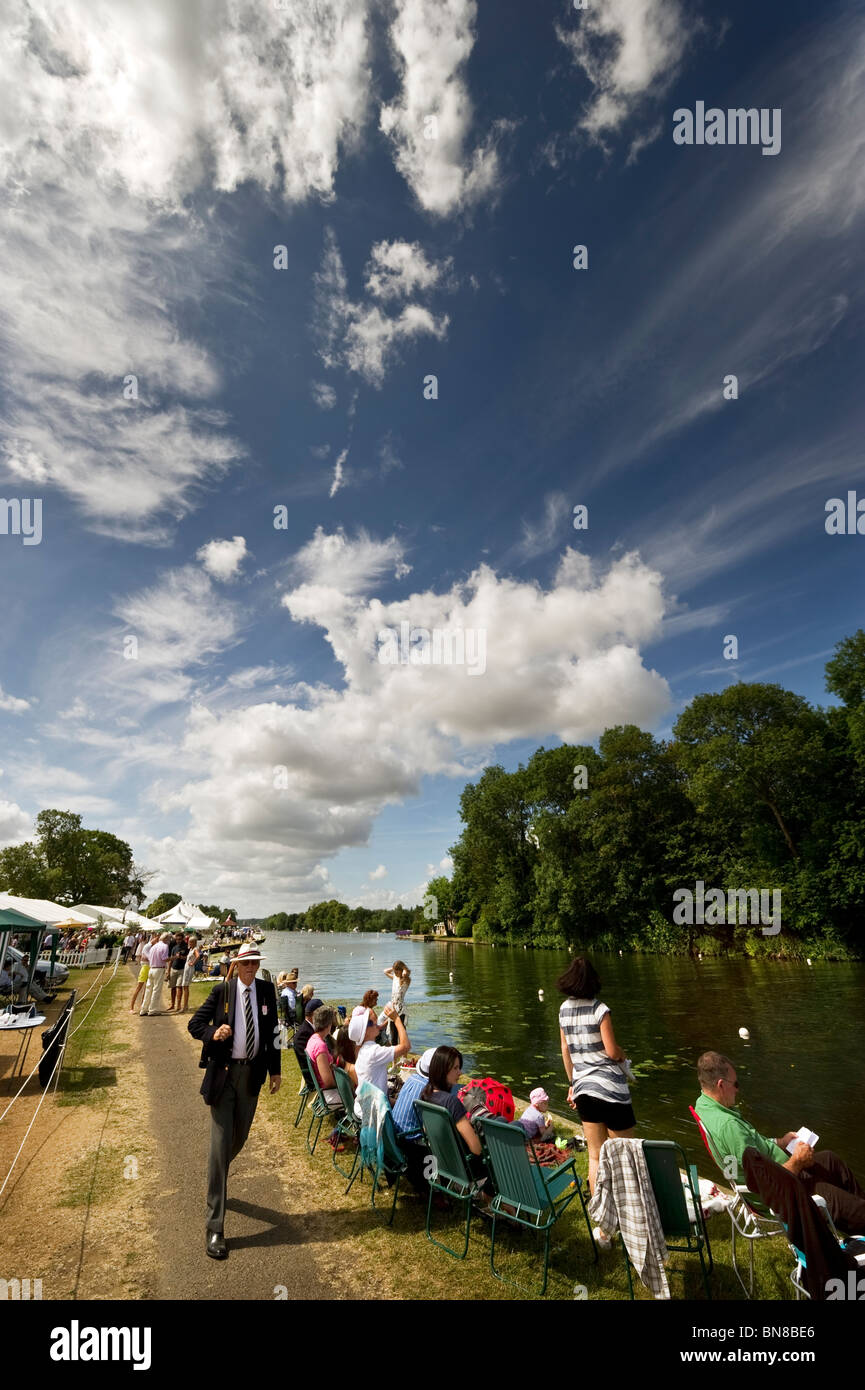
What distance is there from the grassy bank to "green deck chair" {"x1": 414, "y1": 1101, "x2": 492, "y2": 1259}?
0.74ft

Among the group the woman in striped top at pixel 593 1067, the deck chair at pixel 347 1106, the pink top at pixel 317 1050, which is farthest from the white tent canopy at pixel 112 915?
the woman in striped top at pixel 593 1067

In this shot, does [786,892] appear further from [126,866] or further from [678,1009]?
[126,866]

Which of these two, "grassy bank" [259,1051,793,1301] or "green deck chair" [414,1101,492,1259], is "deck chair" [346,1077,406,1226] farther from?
"green deck chair" [414,1101,492,1259]

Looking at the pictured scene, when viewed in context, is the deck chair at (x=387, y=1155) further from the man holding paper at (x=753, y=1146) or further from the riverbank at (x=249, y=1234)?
the man holding paper at (x=753, y=1146)

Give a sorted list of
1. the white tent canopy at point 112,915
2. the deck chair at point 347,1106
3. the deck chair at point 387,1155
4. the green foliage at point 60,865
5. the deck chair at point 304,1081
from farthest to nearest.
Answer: the green foliage at point 60,865, the white tent canopy at point 112,915, the deck chair at point 304,1081, the deck chair at point 347,1106, the deck chair at point 387,1155

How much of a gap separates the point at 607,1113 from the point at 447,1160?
1.34 meters

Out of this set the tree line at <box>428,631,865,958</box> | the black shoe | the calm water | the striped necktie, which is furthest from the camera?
the tree line at <box>428,631,865,958</box>

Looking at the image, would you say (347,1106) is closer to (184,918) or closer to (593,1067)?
(593,1067)

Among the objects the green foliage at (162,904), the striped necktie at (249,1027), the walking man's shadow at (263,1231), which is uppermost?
the striped necktie at (249,1027)

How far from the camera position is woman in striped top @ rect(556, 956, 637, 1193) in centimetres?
504

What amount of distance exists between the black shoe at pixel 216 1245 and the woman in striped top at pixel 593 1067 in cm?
284

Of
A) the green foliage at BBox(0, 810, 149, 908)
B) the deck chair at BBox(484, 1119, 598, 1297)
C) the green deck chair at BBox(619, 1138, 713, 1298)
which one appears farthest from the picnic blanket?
the green foliage at BBox(0, 810, 149, 908)

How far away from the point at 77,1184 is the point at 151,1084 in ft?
13.3

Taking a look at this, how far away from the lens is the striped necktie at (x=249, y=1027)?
18.0ft
